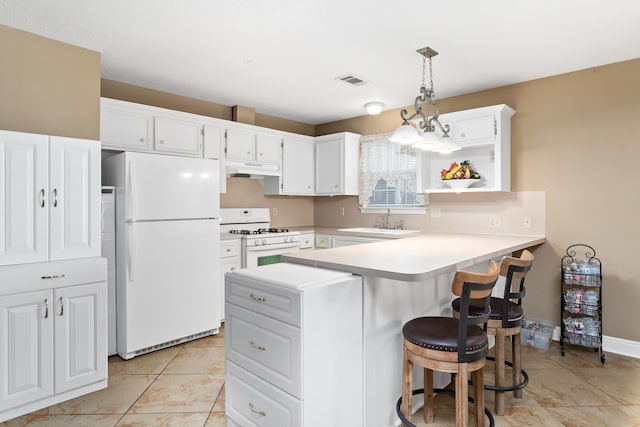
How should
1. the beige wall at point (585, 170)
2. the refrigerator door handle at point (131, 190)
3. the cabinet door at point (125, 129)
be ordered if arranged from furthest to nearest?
1. the cabinet door at point (125, 129)
2. the beige wall at point (585, 170)
3. the refrigerator door handle at point (131, 190)

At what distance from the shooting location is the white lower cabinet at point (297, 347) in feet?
5.59

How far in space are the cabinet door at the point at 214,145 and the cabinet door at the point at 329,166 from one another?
143 cm

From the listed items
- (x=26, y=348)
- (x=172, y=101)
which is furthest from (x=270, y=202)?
(x=26, y=348)

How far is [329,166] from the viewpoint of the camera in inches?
198

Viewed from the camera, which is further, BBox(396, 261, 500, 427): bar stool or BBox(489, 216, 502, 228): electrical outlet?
BBox(489, 216, 502, 228): electrical outlet

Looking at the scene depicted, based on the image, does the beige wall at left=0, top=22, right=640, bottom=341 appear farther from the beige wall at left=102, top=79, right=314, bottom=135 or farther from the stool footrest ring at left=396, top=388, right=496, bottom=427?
the stool footrest ring at left=396, top=388, right=496, bottom=427

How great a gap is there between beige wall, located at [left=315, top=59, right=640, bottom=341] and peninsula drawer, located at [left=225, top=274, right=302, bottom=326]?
2886 mm

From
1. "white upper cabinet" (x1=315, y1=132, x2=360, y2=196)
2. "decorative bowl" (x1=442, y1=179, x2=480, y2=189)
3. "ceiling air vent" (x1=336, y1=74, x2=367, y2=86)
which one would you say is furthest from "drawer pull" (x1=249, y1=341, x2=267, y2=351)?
"white upper cabinet" (x1=315, y1=132, x2=360, y2=196)

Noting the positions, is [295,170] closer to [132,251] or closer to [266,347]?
[132,251]

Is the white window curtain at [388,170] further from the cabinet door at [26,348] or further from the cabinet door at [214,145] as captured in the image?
the cabinet door at [26,348]

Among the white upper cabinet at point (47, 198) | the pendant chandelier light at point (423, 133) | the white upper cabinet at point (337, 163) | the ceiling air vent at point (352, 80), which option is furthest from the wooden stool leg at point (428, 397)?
the white upper cabinet at point (337, 163)

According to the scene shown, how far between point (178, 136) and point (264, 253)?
148 cm

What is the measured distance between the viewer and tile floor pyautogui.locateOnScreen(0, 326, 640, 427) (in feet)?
7.32

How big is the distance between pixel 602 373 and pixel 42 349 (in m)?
3.83
